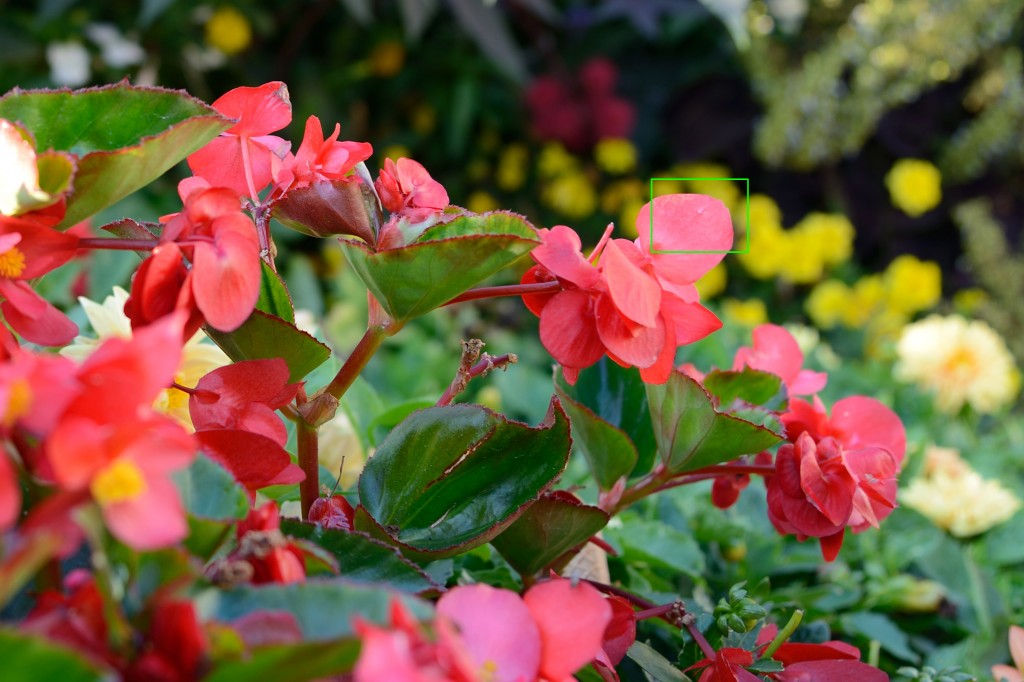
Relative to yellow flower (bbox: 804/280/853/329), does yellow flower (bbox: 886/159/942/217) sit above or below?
above

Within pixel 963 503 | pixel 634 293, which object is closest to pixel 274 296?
pixel 634 293

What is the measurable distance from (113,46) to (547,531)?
1.74m

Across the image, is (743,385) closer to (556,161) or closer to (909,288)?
(909,288)

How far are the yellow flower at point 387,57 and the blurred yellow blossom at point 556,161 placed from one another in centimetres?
37

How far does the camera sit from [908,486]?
0.82 meters

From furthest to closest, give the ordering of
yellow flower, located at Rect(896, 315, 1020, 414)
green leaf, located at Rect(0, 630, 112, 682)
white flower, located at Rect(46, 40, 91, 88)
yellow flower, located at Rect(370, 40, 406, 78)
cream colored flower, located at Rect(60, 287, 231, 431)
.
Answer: yellow flower, located at Rect(370, 40, 406, 78) < white flower, located at Rect(46, 40, 91, 88) < yellow flower, located at Rect(896, 315, 1020, 414) < cream colored flower, located at Rect(60, 287, 231, 431) < green leaf, located at Rect(0, 630, 112, 682)

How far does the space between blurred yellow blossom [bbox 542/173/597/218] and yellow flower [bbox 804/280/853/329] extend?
535 mm

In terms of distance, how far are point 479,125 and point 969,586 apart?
1.80 metres

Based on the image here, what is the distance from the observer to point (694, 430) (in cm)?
42

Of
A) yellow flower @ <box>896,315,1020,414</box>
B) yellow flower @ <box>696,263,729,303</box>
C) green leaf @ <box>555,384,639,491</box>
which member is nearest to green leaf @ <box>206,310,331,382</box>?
green leaf @ <box>555,384,639,491</box>

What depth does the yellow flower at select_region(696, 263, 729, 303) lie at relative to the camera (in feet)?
6.25

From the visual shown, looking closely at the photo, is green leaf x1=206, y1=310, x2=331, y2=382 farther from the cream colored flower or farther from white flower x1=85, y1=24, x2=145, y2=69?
white flower x1=85, y1=24, x2=145, y2=69

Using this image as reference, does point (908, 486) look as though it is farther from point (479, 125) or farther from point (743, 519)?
point (479, 125)

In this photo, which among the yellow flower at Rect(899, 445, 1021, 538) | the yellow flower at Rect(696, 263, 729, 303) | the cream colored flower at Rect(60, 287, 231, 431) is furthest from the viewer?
the yellow flower at Rect(696, 263, 729, 303)
